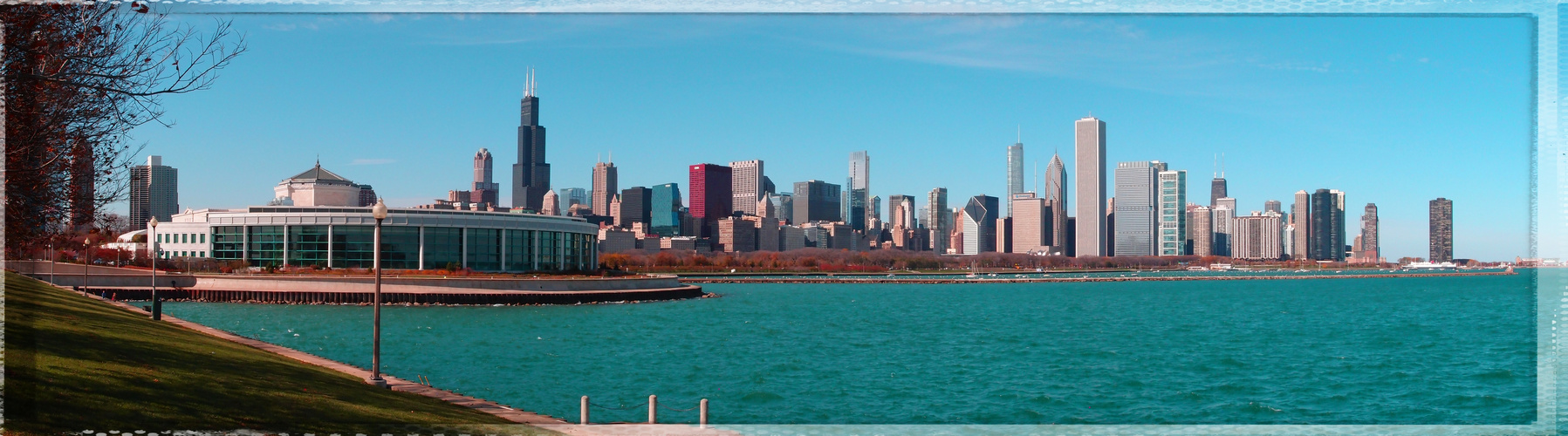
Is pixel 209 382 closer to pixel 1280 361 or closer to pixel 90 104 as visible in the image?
pixel 90 104

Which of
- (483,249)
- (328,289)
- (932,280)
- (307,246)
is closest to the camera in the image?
(328,289)

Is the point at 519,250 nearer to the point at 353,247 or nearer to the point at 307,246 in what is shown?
the point at 353,247

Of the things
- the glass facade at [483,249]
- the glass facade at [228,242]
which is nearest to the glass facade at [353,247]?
the glass facade at [483,249]

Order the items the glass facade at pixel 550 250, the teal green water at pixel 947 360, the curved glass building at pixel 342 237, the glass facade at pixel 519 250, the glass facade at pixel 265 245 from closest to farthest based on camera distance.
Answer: the teal green water at pixel 947 360 → the curved glass building at pixel 342 237 → the glass facade at pixel 265 245 → the glass facade at pixel 519 250 → the glass facade at pixel 550 250

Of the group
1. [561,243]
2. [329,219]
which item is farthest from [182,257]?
[561,243]

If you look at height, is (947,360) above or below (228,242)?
below

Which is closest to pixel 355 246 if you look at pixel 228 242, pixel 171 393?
pixel 228 242

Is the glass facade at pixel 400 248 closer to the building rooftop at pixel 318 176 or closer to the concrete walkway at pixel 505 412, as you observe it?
the building rooftop at pixel 318 176
